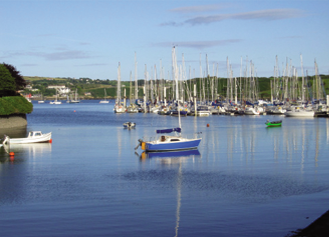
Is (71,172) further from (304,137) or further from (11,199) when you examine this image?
(304,137)

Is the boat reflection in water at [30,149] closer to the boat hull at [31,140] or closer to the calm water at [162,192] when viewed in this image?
the calm water at [162,192]

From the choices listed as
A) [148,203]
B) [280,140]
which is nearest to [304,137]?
[280,140]

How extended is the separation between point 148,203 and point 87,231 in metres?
6.68

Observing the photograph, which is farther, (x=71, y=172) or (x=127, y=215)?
(x=71, y=172)

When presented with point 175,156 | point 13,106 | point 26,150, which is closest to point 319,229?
point 175,156

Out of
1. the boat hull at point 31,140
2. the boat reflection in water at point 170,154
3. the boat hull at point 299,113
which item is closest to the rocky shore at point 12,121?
the boat hull at point 31,140

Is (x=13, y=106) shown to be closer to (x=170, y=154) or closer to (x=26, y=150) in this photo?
(x=26, y=150)

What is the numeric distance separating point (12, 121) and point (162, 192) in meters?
72.0

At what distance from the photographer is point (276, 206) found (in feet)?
92.8

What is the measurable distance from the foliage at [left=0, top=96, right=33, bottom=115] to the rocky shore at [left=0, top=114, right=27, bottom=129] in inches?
60.0

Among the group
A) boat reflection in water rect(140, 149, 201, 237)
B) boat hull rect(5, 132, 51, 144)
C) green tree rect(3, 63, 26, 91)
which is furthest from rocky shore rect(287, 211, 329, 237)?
green tree rect(3, 63, 26, 91)

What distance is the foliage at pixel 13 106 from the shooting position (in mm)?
89287

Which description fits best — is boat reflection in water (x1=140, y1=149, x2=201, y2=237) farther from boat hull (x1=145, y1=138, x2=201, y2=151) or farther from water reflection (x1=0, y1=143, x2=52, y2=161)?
water reflection (x1=0, y1=143, x2=52, y2=161)

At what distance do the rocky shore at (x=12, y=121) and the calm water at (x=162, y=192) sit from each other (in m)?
36.8
